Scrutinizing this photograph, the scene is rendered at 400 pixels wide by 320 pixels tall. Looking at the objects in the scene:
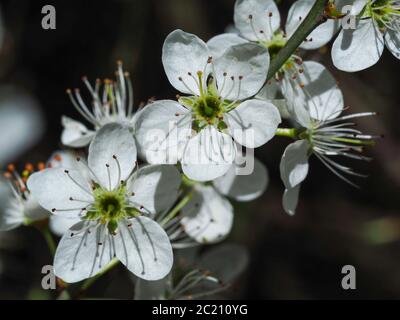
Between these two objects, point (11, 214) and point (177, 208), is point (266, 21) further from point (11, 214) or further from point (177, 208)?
point (11, 214)

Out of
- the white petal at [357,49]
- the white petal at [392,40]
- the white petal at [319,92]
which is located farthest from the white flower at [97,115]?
the white petal at [392,40]

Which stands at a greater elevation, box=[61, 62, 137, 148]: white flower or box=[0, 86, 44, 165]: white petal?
box=[61, 62, 137, 148]: white flower

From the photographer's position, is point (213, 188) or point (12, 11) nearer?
point (213, 188)

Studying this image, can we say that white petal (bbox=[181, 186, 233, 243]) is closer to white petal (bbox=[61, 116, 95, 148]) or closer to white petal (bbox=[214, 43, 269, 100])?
white petal (bbox=[61, 116, 95, 148])

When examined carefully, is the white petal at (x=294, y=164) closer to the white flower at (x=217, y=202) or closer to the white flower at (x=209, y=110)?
the white flower at (x=209, y=110)

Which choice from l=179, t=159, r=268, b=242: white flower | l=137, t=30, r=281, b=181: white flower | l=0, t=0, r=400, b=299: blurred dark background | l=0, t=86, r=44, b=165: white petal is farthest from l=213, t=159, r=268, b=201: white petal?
l=0, t=86, r=44, b=165: white petal

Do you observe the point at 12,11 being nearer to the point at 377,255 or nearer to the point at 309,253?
the point at 309,253

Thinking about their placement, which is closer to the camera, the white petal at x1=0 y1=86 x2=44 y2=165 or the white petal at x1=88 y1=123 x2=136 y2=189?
the white petal at x1=88 y1=123 x2=136 y2=189
